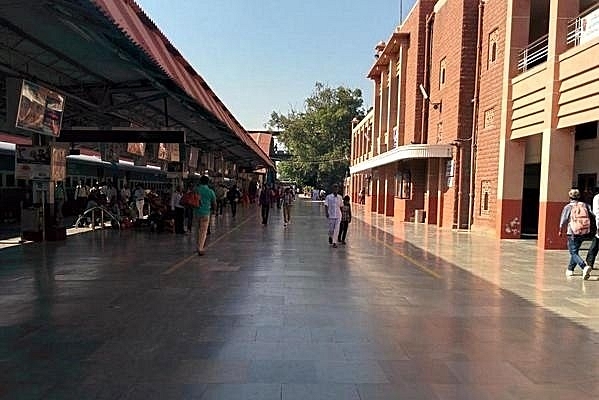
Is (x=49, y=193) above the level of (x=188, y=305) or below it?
above

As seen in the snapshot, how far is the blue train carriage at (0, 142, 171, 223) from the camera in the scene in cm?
1880

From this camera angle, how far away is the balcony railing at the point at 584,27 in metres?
12.9

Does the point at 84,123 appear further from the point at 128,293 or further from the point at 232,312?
the point at 232,312

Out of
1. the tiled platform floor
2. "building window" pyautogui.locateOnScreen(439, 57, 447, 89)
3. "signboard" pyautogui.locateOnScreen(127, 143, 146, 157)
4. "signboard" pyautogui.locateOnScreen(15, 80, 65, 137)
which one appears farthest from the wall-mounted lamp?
"signboard" pyautogui.locateOnScreen(15, 80, 65, 137)

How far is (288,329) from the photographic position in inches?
234

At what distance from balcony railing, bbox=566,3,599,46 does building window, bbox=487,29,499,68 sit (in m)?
4.53

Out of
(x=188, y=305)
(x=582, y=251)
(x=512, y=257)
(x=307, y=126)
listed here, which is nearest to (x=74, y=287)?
(x=188, y=305)

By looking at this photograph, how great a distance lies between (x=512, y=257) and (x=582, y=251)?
297 cm

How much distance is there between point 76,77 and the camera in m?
12.0

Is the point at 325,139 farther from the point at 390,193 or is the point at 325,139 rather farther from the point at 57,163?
the point at 57,163

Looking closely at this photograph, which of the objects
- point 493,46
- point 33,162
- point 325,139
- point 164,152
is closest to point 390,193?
point 493,46

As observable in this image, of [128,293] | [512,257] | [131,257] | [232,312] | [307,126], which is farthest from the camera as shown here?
[307,126]

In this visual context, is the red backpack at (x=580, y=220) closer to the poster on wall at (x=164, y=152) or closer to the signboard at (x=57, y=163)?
the signboard at (x=57, y=163)

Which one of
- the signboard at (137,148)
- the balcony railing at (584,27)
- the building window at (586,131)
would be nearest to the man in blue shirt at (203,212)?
the signboard at (137,148)
